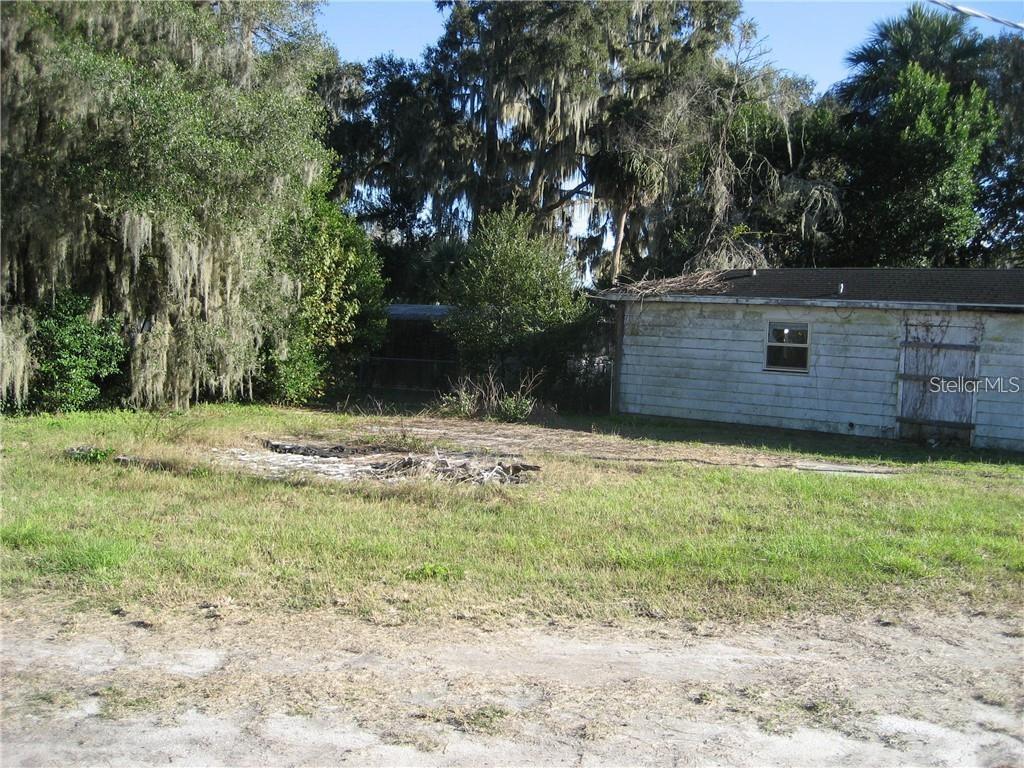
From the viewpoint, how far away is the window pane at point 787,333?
50.7 ft

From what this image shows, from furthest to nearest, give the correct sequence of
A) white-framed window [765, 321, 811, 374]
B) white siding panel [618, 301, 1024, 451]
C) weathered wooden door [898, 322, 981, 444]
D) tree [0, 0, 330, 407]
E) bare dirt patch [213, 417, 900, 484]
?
white-framed window [765, 321, 811, 374] < weathered wooden door [898, 322, 981, 444] < white siding panel [618, 301, 1024, 451] < tree [0, 0, 330, 407] < bare dirt patch [213, 417, 900, 484]

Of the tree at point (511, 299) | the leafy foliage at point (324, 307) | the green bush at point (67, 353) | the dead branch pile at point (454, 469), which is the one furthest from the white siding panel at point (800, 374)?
the green bush at point (67, 353)

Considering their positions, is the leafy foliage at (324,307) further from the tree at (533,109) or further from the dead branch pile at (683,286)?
the tree at (533,109)

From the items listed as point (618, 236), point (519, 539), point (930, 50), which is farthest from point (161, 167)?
point (930, 50)

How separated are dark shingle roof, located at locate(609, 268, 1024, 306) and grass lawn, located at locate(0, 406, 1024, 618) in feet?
13.6

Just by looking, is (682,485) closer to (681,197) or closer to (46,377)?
(46,377)

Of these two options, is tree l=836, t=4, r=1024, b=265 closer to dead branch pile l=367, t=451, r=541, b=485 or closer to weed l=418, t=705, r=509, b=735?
dead branch pile l=367, t=451, r=541, b=485

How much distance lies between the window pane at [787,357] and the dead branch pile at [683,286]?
149cm

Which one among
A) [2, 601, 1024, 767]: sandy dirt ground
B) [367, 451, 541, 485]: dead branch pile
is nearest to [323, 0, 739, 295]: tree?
[367, 451, 541, 485]: dead branch pile

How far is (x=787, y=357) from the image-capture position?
1563 cm

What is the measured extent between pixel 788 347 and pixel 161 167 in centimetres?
1079

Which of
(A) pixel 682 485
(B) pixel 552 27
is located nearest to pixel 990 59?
(B) pixel 552 27

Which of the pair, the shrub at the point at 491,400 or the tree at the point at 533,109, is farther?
the tree at the point at 533,109

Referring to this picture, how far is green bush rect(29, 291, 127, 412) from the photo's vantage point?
14.1 meters
